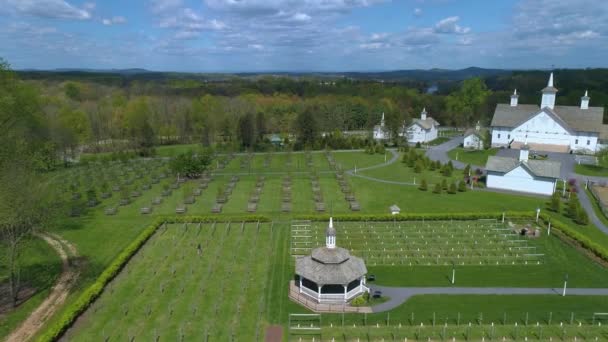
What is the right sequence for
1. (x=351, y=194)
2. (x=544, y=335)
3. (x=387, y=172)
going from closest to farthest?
(x=544, y=335)
(x=351, y=194)
(x=387, y=172)

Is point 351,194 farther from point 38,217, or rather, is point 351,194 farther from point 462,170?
point 38,217

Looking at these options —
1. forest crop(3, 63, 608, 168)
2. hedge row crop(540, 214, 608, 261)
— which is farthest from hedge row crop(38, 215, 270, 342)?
forest crop(3, 63, 608, 168)

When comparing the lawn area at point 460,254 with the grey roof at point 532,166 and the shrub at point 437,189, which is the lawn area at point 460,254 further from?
the grey roof at point 532,166

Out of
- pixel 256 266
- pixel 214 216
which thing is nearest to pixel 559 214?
pixel 256 266

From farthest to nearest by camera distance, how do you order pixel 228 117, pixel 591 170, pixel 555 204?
pixel 228 117 → pixel 591 170 → pixel 555 204

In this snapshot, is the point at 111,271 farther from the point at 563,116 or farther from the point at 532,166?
the point at 563,116

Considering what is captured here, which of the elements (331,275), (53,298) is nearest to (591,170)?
(331,275)
